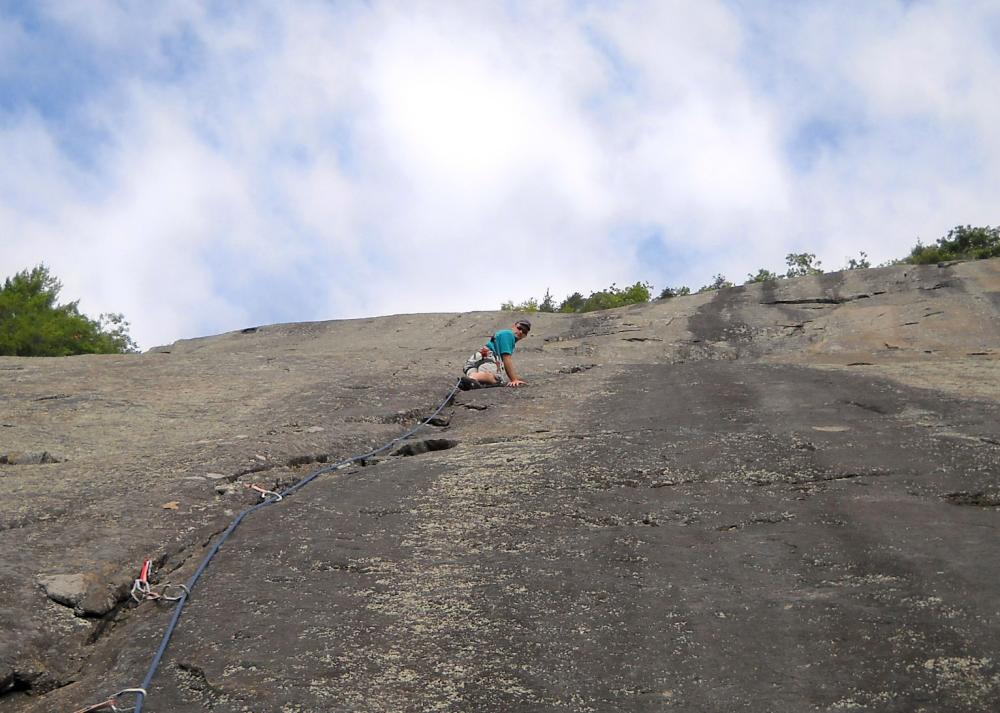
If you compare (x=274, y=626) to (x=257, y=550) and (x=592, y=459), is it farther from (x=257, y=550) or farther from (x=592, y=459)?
(x=592, y=459)

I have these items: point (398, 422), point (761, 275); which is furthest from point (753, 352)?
point (761, 275)

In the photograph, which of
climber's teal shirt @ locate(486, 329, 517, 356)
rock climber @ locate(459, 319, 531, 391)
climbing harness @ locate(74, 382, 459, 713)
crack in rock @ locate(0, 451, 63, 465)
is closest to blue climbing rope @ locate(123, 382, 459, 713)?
climbing harness @ locate(74, 382, 459, 713)

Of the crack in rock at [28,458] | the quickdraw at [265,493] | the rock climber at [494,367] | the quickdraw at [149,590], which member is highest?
the rock climber at [494,367]

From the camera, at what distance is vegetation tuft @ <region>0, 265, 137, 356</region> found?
34.1 m

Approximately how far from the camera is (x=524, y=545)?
6363 mm

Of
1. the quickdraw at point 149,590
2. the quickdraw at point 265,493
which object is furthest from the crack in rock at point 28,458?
the quickdraw at point 149,590

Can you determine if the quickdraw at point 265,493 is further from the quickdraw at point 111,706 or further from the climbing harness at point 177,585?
the quickdraw at point 111,706

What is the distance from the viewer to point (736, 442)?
857cm

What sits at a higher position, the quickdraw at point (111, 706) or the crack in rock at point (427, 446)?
the crack in rock at point (427, 446)

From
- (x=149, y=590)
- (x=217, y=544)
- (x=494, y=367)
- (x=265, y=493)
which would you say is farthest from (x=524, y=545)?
(x=494, y=367)

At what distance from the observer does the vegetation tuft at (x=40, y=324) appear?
112 ft

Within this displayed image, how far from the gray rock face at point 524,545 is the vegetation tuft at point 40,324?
24029 millimetres

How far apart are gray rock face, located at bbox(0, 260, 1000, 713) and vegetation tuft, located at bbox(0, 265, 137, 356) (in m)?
24.0

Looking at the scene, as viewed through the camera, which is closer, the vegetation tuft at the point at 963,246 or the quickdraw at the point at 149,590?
the quickdraw at the point at 149,590
